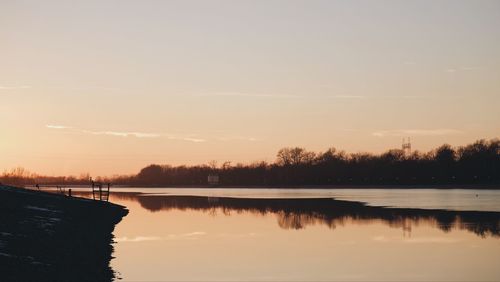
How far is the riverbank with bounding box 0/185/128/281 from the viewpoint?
20.5m

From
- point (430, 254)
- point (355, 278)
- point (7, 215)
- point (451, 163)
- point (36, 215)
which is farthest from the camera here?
point (451, 163)

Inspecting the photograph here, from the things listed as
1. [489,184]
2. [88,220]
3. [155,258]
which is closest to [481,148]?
[489,184]

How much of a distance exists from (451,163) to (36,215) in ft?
528

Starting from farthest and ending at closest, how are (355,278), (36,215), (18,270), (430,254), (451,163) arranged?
(451,163) < (36,215) < (430,254) < (355,278) < (18,270)

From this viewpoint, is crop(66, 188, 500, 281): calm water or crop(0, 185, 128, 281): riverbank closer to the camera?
crop(0, 185, 128, 281): riverbank

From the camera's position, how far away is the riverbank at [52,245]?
67.3 feet

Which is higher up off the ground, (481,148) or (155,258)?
(481,148)

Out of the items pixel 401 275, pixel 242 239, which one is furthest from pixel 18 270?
pixel 242 239

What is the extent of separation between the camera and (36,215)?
127 ft

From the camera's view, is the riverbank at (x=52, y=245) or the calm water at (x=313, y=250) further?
the calm water at (x=313, y=250)

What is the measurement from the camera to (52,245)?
27625 millimetres

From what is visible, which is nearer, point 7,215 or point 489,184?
point 7,215

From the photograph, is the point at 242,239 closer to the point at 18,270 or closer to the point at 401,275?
the point at 401,275

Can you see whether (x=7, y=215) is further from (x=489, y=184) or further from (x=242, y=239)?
(x=489, y=184)
